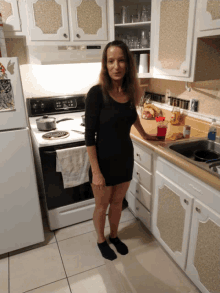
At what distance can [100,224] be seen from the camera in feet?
5.64

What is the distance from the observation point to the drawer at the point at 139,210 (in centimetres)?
190

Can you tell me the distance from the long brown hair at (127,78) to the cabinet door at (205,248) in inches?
30.3

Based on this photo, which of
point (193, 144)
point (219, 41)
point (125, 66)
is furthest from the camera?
point (193, 144)

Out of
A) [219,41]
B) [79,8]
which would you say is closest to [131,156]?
[219,41]

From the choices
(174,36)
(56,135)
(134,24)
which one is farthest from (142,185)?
(134,24)

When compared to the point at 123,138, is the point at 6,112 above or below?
above

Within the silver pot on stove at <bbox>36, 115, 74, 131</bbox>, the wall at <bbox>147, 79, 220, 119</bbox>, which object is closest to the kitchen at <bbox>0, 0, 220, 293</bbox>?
the wall at <bbox>147, 79, 220, 119</bbox>

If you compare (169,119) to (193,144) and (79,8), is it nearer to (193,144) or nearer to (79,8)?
(193,144)

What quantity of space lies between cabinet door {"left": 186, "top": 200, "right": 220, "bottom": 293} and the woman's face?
88 centimetres

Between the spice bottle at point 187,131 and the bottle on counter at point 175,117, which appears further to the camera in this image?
the bottle on counter at point 175,117

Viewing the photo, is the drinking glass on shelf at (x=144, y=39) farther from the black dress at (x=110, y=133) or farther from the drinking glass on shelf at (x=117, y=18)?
the black dress at (x=110, y=133)

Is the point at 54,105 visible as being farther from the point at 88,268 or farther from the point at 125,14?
the point at 88,268

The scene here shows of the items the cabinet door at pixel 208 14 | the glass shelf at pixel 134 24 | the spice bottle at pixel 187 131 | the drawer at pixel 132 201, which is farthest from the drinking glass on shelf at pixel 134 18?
the drawer at pixel 132 201

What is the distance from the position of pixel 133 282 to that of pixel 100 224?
45cm
